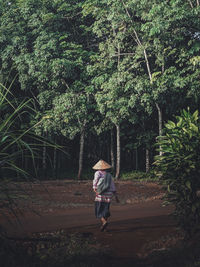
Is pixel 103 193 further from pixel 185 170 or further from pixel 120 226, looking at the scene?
pixel 185 170

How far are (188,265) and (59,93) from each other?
60.1 feet

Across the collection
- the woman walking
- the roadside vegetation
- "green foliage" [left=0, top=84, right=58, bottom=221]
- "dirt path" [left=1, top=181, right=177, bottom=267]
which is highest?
the roadside vegetation

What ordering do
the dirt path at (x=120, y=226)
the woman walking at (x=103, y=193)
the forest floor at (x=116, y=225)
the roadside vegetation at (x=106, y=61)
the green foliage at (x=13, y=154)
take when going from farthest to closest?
the roadside vegetation at (x=106, y=61) < the woman walking at (x=103, y=193) < the dirt path at (x=120, y=226) < the forest floor at (x=116, y=225) < the green foliage at (x=13, y=154)

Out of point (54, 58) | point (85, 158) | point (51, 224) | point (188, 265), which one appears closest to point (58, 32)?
point (54, 58)

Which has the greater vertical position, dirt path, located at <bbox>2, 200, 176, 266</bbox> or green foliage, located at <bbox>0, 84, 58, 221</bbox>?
green foliage, located at <bbox>0, 84, 58, 221</bbox>

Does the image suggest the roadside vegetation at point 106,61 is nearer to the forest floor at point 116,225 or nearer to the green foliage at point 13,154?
the forest floor at point 116,225

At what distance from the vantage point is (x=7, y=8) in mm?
23000

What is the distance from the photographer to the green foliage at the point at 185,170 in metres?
6.11

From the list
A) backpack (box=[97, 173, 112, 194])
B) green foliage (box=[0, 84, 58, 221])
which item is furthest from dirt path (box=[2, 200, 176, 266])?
green foliage (box=[0, 84, 58, 221])

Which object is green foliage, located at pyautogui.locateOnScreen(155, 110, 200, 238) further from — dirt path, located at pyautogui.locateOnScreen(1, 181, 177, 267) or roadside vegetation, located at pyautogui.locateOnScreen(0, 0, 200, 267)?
roadside vegetation, located at pyautogui.locateOnScreen(0, 0, 200, 267)

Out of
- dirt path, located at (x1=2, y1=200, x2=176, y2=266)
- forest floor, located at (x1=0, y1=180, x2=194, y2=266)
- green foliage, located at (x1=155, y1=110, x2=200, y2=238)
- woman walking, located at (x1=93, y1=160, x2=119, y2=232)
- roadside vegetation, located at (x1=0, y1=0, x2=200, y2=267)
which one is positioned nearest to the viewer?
forest floor, located at (x1=0, y1=180, x2=194, y2=266)

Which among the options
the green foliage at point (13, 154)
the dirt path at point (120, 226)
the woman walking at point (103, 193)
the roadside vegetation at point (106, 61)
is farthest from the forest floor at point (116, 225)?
the roadside vegetation at point (106, 61)

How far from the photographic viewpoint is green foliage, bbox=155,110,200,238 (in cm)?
611

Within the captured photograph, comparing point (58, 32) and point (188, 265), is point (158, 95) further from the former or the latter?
point (188, 265)
